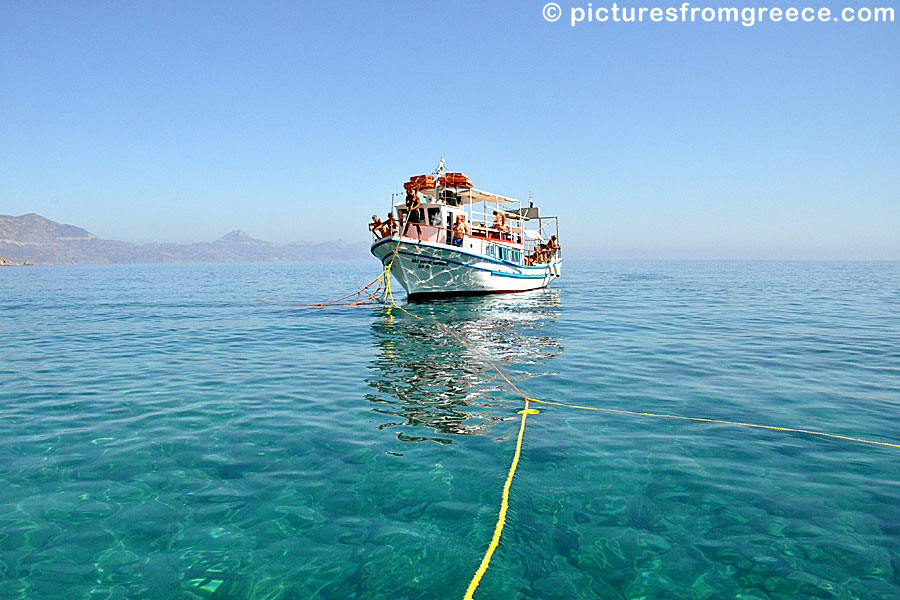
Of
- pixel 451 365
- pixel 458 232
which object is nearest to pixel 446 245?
pixel 458 232

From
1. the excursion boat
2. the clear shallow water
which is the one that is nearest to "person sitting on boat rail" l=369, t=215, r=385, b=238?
the excursion boat

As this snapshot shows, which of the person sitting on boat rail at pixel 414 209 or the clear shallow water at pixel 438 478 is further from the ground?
the person sitting on boat rail at pixel 414 209

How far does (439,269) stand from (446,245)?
1516mm

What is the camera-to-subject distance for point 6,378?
11.1 metres

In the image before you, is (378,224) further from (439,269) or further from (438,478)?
(438,478)

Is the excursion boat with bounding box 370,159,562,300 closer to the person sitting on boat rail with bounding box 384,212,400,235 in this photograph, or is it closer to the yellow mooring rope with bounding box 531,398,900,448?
the person sitting on boat rail with bounding box 384,212,400,235

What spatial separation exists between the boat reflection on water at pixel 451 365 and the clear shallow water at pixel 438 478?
0.29ft

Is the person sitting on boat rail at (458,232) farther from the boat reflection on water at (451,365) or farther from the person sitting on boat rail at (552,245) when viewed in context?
the person sitting on boat rail at (552,245)

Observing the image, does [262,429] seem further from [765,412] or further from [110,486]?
[765,412]

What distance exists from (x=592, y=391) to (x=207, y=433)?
7165 mm

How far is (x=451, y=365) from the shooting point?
12328 millimetres

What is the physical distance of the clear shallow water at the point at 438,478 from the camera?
163 inches

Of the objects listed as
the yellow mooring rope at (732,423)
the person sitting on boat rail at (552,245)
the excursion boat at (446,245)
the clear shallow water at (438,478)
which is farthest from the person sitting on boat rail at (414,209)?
the yellow mooring rope at (732,423)

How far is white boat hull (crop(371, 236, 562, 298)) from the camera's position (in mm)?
26786
